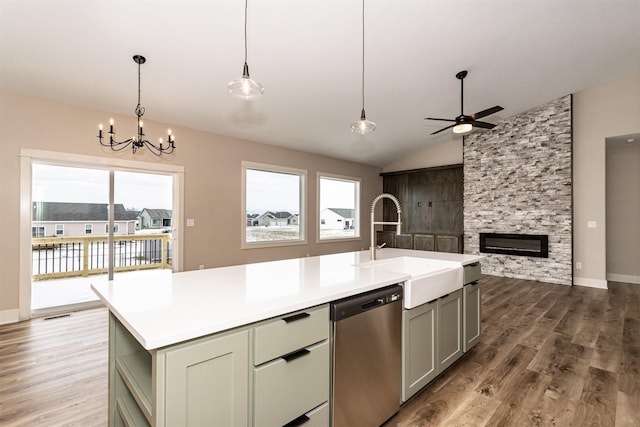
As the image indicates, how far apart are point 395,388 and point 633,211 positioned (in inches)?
269

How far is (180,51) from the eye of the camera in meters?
3.07

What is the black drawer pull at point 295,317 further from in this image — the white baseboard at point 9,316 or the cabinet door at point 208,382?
the white baseboard at point 9,316

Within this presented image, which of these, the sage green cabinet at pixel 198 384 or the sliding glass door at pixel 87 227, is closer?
the sage green cabinet at pixel 198 384

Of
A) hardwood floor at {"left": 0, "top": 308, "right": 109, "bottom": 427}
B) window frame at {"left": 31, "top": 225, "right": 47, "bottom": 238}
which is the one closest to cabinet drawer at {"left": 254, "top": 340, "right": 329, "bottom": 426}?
hardwood floor at {"left": 0, "top": 308, "right": 109, "bottom": 427}

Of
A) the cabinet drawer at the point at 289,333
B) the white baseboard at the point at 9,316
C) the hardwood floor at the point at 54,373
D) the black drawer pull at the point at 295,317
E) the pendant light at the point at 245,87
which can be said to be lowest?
the hardwood floor at the point at 54,373

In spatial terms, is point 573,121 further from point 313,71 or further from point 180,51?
point 180,51

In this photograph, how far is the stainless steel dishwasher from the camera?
58.8 inches

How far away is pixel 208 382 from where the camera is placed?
1056 mm

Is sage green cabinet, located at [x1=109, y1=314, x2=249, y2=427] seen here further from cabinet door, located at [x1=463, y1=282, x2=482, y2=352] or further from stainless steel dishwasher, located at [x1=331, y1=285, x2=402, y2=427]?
cabinet door, located at [x1=463, y1=282, x2=482, y2=352]

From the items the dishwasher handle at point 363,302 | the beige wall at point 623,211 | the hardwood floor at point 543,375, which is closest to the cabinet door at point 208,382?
the dishwasher handle at point 363,302

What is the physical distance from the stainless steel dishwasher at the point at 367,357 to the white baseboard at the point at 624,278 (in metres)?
6.76

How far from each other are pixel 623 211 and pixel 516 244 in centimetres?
200

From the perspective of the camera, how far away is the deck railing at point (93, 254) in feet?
12.9

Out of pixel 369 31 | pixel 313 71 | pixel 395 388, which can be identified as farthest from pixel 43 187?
pixel 395 388
